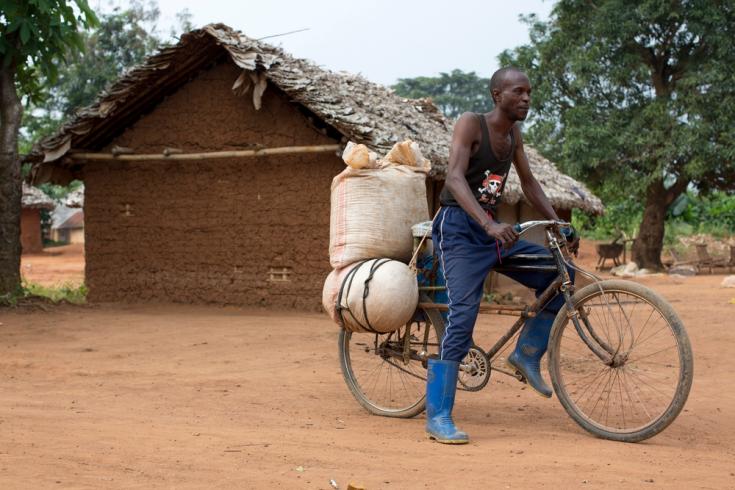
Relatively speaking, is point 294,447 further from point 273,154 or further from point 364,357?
point 273,154

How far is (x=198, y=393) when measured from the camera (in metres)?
5.25

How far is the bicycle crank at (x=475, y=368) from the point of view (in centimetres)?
411

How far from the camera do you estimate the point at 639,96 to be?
2006cm

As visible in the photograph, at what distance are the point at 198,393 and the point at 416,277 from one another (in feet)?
5.44

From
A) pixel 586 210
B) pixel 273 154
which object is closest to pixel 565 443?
pixel 273 154

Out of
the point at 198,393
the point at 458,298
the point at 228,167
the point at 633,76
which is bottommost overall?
the point at 198,393

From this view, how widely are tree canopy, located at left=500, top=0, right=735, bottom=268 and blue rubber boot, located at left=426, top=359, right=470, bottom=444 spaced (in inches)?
609

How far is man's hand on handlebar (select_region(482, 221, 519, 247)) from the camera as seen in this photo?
12.6 ft

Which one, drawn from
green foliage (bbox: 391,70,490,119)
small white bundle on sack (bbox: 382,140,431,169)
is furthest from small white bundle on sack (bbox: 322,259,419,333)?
green foliage (bbox: 391,70,490,119)

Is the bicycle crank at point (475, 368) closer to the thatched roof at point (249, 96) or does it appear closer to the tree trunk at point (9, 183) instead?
the thatched roof at point (249, 96)

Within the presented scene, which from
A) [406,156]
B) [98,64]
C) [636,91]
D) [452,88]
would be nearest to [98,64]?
[98,64]

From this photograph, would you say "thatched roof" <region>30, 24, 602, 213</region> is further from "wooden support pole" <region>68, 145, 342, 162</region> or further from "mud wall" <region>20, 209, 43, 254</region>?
"mud wall" <region>20, 209, 43, 254</region>

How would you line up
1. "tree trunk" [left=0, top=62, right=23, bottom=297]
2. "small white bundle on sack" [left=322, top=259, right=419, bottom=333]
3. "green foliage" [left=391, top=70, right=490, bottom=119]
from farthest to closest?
"green foliage" [left=391, top=70, right=490, bottom=119]
"tree trunk" [left=0, top=62, right=23, bottom=297]
"small white bundle on sack" [left=322, top=259, right=419, bottom=333]

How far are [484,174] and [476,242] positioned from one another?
1.07ft
